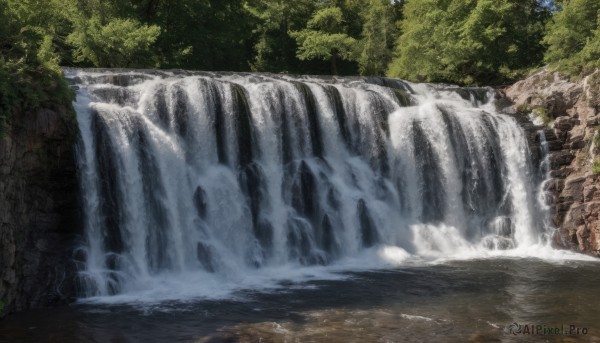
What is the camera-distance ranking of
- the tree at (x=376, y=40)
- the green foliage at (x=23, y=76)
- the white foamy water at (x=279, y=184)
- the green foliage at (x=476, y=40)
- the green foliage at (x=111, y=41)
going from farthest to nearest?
the tree at (x=376, y=40) < the green foliage at (x=476, y=40) < the green foliage at (x=111, y=41) < the white foamy water at (x=279, y=184) < the green foliage at (x=23, y=76)

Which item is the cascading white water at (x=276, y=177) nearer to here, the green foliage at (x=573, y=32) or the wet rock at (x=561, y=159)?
the wet rock at (x=561, y=159)

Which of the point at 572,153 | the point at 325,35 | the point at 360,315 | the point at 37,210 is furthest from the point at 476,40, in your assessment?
the point at 37,210

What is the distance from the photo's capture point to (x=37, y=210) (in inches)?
576

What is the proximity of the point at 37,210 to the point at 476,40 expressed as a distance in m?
27.0

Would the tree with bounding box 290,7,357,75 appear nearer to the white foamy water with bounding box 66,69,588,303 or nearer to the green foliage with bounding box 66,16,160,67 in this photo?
the green foliage with bounding box 66,16,160,67

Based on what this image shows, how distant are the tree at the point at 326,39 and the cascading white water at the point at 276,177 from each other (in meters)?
17.8

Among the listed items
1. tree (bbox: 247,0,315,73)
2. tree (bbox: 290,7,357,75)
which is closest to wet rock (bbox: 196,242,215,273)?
tree (bbox: 290,7,357,75)

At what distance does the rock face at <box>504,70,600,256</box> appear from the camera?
70.0 ft

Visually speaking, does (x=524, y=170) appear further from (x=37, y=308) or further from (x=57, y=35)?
(x=57, y=35)

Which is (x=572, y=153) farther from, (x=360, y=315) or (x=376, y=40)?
(x=376, y=40)

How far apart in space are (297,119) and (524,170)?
30.2 ft

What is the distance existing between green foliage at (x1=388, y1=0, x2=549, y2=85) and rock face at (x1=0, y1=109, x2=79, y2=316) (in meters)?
24.9

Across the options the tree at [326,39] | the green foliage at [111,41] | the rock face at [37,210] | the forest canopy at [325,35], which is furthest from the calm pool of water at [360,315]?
the tree at [326,39]

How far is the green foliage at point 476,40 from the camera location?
34031mm
